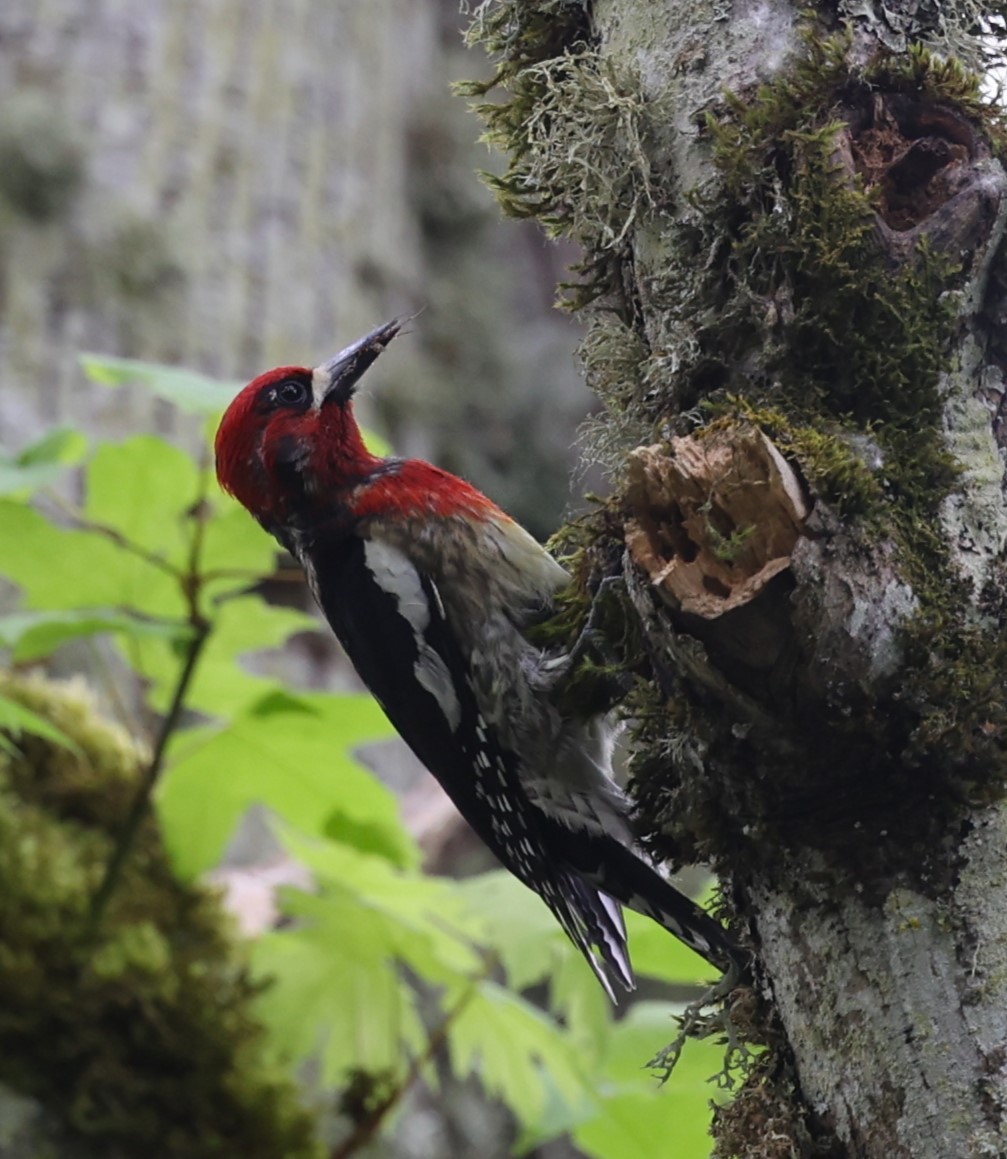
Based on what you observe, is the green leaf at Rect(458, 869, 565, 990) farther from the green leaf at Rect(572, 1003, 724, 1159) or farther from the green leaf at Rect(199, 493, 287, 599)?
the green leaf at Rect(199, 493, 287, 599)

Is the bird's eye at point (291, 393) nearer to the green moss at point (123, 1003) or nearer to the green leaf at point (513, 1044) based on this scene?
the green moss at point (123, 1003)

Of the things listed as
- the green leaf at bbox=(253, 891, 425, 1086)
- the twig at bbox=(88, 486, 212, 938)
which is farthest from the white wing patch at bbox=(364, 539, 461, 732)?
the green leaf at bbox=(253, 891, 425, 1086)

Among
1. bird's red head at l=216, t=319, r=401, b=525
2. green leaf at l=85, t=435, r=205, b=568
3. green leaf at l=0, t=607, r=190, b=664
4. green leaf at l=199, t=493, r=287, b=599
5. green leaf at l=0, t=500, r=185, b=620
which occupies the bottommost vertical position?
green leaf at l=0, t=607, r=190, b=664

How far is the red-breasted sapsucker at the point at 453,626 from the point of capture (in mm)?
1947

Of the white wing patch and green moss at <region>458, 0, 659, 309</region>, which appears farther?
the white wing patch

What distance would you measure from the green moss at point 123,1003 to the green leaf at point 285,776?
0.53ft

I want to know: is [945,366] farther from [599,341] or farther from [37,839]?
[37,839]

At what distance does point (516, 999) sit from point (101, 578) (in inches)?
38.8

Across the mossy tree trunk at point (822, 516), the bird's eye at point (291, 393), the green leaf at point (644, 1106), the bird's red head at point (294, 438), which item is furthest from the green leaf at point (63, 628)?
the green leaf at point (644, 1106)

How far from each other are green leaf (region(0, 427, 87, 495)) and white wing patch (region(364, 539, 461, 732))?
0.51 m

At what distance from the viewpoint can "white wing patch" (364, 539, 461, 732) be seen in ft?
6.80

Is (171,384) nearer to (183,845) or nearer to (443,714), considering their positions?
(443,714)

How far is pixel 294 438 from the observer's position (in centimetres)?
224

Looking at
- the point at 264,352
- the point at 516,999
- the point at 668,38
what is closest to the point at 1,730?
the point at 516,999
